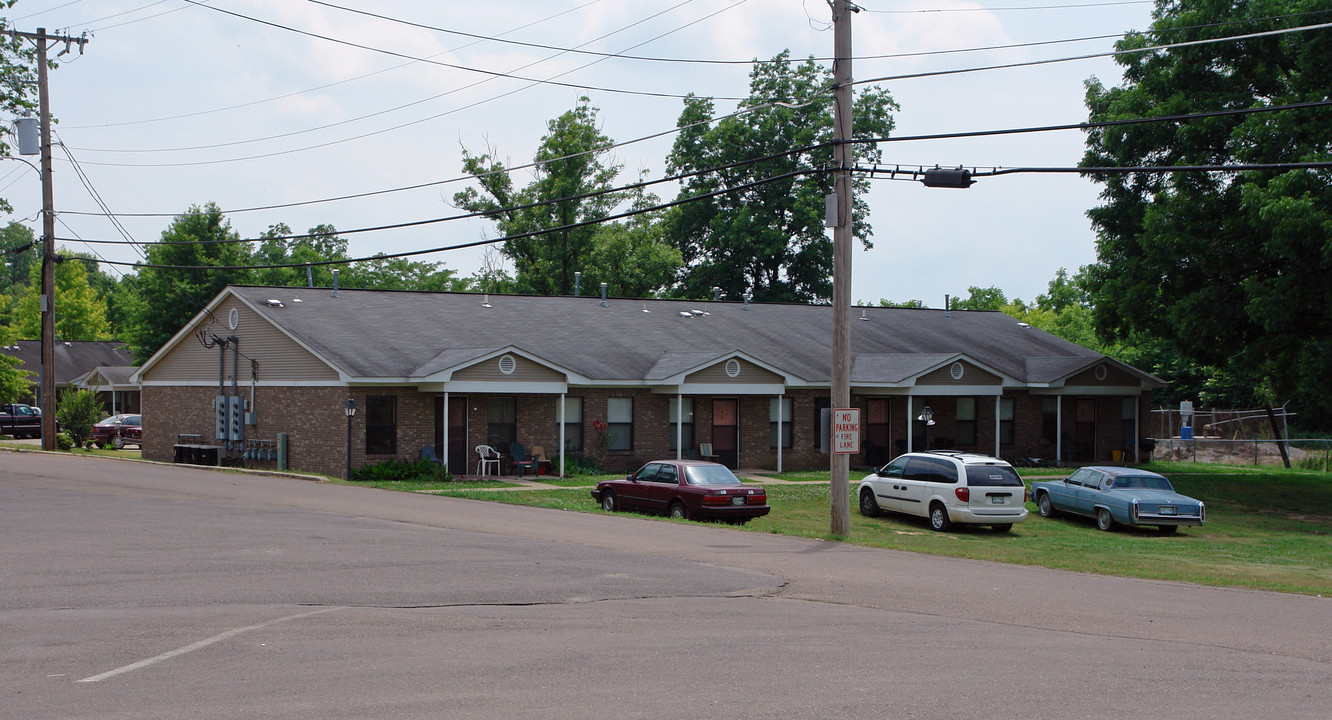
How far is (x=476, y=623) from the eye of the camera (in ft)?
36.3

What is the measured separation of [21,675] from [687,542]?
11.5m

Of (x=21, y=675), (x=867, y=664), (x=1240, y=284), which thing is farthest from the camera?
(x=1240, y=284)

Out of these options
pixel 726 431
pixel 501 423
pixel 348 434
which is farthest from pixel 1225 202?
pixel 348 434

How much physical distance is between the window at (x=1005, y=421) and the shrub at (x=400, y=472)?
2054 cm

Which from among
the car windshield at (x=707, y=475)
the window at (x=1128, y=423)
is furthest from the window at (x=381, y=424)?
the window at (x=1128, y=423)

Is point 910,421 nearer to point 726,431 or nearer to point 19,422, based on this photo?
point 726,431

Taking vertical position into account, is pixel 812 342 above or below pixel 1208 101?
below

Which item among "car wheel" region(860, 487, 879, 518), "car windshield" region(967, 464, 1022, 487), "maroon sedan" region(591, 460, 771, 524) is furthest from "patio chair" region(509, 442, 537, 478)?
"car windshield" region(967, 464, 1022, 487)

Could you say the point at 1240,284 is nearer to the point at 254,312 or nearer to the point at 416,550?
the point at 416,550

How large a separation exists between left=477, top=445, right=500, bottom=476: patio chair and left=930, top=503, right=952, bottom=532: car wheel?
12.9m

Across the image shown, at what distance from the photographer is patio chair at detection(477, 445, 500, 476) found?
32.6m

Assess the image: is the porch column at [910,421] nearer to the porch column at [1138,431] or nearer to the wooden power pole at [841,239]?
the porch column at [1138,431]

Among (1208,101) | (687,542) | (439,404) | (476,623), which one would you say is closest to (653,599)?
(476,623)

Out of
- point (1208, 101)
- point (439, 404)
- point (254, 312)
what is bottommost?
point (439, 404)
